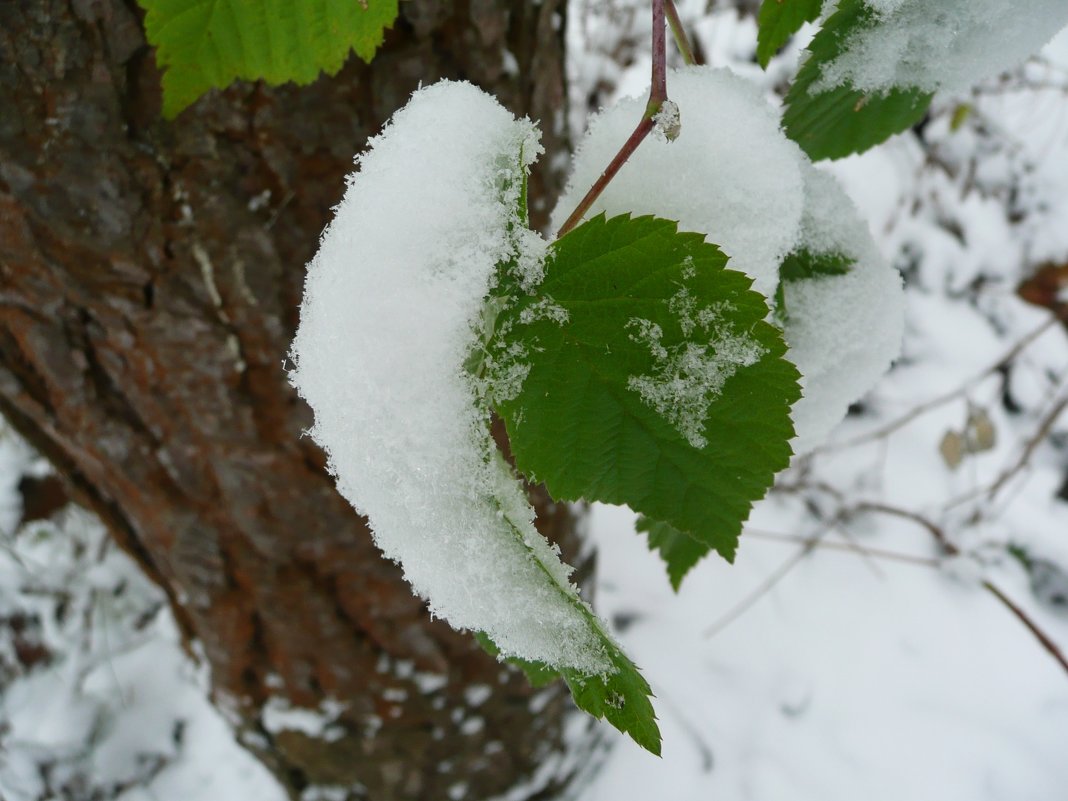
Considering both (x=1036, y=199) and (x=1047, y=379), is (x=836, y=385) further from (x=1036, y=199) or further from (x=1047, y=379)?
(x=1036, y=199)

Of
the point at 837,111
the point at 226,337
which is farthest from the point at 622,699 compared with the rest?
the point at 226,337

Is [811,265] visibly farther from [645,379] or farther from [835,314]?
[645,379]

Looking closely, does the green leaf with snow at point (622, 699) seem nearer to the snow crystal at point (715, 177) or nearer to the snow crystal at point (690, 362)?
the snow crystal at point (690, 362)

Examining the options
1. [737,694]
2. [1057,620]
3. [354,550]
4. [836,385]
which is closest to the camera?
[836,385]

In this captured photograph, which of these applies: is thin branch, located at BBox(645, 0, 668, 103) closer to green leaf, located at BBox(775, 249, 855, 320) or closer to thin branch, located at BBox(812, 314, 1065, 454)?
green leaf, located at BBox(775, 249, 855, 320)

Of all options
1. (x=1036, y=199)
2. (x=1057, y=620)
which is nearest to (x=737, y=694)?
(x=1057, y=620)

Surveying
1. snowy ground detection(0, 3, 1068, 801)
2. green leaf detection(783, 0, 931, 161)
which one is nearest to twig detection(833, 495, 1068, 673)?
snowy ground detection(0, 3, 1068, 801)
